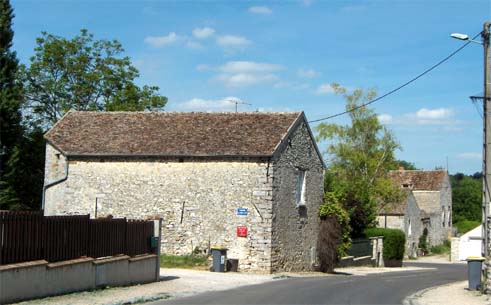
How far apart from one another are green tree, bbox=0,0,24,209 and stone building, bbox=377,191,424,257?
104 feet

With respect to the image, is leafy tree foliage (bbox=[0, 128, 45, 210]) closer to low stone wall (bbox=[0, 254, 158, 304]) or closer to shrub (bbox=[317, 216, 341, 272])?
shrub (bbox=[317, 216, 341, 272])

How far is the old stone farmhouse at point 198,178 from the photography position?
27.2m

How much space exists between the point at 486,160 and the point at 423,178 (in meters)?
49.8

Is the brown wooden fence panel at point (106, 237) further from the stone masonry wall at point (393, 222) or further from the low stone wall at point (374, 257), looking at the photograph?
the stone masonry wall at point (393, 222)

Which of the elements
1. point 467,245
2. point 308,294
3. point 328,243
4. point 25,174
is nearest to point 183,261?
point 328,243

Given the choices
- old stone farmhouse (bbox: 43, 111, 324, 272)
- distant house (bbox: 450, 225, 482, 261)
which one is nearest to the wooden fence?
old stone farmhouse (bbox: 43, 111, 324, 272)

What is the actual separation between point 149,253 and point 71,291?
4.80 metres

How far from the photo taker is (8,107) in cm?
3475

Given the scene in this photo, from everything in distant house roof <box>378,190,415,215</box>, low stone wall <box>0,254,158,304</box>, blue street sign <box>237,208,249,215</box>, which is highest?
distant house roof <box>378,190,415,215</box>

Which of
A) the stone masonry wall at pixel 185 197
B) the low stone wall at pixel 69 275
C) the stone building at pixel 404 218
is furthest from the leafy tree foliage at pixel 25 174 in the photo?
the stone building at pixel 404 218

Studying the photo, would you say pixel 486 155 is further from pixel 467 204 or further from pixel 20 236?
pixel 467 204

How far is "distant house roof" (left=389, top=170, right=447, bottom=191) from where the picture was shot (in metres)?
65.9

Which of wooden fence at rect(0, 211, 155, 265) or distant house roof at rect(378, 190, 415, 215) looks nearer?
wooden fence at rect(0, 211, 155, 265)

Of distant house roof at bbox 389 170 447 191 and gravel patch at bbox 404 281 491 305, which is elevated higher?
distant house roof at bbox 389 170 447 191
